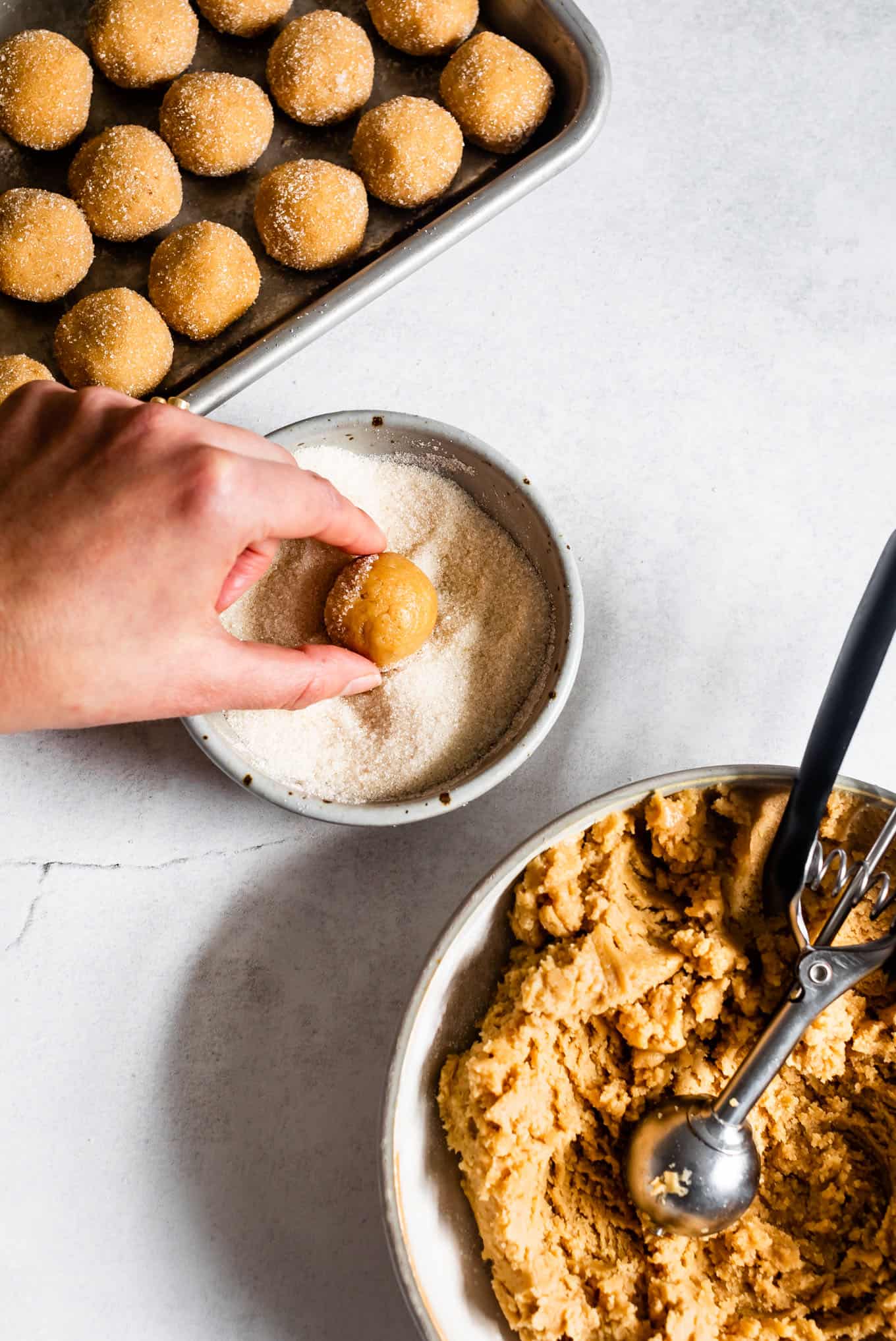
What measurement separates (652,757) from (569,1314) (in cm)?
43

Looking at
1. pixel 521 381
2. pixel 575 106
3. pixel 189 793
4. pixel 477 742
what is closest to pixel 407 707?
pixel 477 742

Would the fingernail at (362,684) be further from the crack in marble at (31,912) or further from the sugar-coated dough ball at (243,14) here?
the sugar-coated dough ball at (243,14)

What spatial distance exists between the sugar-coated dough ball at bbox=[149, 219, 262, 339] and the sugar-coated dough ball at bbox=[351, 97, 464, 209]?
0.47ft

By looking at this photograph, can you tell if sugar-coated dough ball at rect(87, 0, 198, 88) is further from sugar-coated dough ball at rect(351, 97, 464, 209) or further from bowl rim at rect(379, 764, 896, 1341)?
bowl rim at rect(379, 764, 896, 1341)

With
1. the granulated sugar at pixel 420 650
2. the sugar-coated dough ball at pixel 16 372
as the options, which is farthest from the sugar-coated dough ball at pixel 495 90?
the sugar-coated dough ball at pixel 16 372

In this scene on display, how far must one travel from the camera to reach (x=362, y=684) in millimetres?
852

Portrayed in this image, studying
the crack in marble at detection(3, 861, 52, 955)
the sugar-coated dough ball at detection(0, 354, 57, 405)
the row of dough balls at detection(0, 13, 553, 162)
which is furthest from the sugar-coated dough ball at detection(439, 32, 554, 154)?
the crack in marble at detection(3, 861, 52, 955)

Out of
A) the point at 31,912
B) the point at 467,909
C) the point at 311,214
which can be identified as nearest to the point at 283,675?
the point at 467,909

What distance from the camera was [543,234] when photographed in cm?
105

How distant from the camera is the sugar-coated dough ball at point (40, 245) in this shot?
0.96 metres

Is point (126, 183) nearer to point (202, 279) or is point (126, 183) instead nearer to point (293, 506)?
point (202, 279)

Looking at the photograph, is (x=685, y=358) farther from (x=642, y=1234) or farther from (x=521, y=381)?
(x=642, y=1234)

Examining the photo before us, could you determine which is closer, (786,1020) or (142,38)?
(786,1020)

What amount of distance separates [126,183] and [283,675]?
0.51 m
